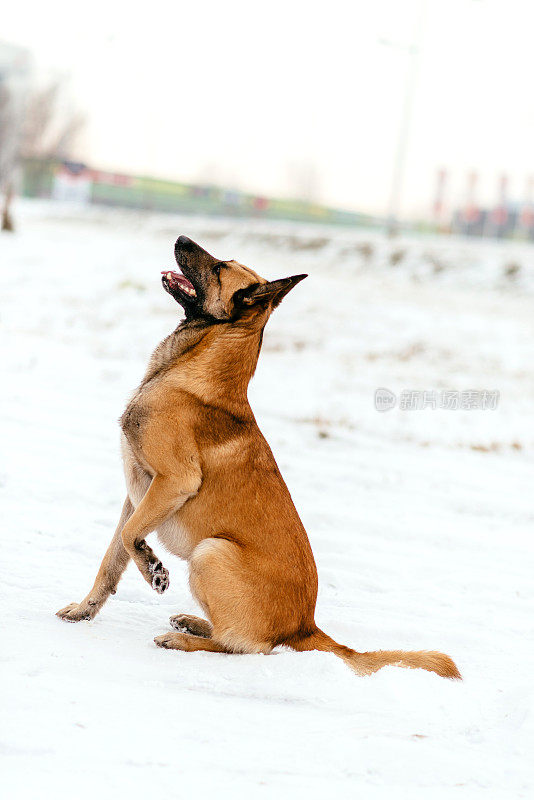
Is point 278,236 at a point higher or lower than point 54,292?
higher

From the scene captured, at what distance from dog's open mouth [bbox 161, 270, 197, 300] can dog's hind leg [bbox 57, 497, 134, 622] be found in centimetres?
91

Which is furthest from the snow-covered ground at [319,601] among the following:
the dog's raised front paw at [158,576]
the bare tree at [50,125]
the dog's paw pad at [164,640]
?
the bare tree at [50,125]

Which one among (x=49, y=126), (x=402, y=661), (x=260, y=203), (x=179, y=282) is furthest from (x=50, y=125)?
(x=402, y=661)

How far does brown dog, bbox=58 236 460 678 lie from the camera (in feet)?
10.3

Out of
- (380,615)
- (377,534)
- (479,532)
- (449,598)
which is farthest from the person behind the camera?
(479,532)

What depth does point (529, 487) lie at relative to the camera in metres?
7.09

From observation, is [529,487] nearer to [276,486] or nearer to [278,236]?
[276,486]

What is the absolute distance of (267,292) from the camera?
3.27 meters

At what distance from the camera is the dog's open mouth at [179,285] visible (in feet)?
11.4

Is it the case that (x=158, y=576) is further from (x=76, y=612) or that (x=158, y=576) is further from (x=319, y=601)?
(x=319, y=601)

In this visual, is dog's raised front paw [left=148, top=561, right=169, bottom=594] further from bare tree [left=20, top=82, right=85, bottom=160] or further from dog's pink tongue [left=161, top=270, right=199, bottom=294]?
bare tree [left=20, top=82, right=85, bottom=160]

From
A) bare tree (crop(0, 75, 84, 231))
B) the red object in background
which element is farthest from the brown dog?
the red object in background

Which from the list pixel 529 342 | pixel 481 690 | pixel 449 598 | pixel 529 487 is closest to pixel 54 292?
pixel 529 342

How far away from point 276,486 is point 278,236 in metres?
27.1
